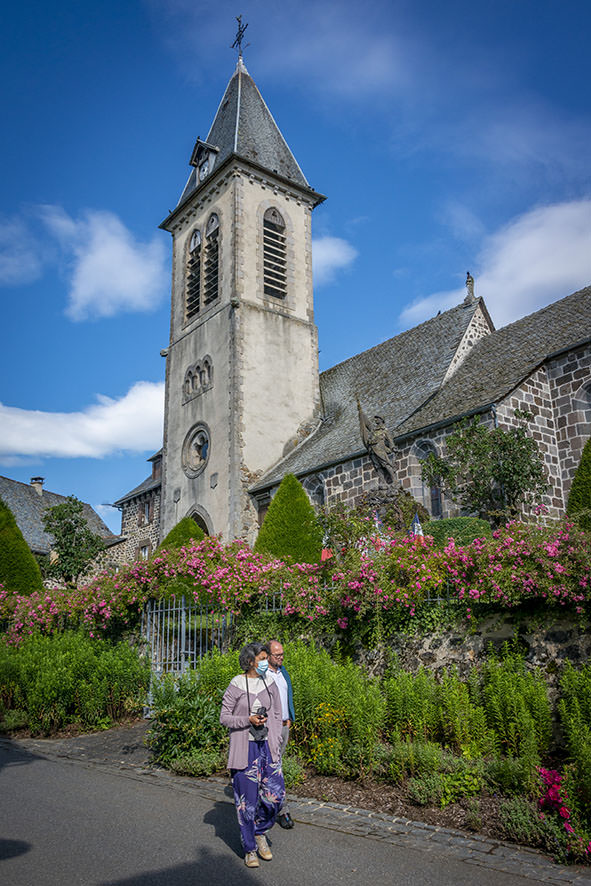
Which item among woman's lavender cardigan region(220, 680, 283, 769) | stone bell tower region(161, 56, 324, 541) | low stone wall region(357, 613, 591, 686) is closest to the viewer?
woman's lavender cardigan region(220, 680, 283, 769)

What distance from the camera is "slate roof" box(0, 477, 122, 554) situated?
33.7 metres

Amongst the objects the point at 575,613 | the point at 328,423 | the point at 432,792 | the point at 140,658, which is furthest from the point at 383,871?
the point at 328,423

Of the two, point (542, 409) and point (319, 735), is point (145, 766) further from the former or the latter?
point (542, 409)

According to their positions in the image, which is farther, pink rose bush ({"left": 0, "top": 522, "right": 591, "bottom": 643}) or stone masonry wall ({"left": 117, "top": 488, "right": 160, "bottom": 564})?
stone masonry wall ({"left": 117, "top": 488, "right": 160, "bottom": 564})

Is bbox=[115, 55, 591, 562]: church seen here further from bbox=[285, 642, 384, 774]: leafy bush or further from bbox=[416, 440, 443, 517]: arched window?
bbox=[285, 642, 384, 774]: leafy bush

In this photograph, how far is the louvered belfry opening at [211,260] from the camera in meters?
24.7

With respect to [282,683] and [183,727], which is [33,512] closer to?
[183,727]

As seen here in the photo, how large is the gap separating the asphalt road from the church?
35.3 ft

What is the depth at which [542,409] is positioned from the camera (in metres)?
15.4

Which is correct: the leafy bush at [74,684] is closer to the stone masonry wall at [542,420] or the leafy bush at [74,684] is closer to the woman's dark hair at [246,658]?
the woman's dark hair at [246,658]

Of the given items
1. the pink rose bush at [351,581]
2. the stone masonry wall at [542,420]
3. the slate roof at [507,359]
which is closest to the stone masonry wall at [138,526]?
the slate roof at [507,359]

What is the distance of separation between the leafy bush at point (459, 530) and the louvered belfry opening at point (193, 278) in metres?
16.4

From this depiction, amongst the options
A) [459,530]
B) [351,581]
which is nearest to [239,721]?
[351,581]

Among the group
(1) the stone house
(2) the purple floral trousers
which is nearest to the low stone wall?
(2) the purple floral trousers
